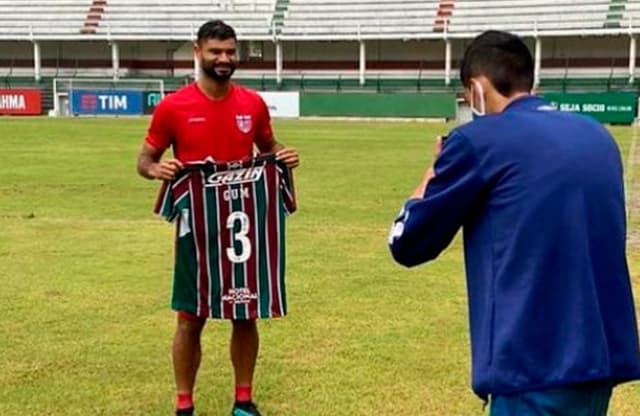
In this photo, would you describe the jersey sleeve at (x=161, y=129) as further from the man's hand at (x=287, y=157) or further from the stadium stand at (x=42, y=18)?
the stadium stand at (x=42, y=18)

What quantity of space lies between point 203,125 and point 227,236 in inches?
23.4

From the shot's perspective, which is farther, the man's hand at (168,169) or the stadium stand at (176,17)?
the stadium stand at (176,17)

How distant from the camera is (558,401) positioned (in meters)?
2.81

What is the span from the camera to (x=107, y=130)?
36.1 meters

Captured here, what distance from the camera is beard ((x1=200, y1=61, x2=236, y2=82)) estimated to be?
5039mm

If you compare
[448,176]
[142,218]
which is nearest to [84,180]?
[142,218]

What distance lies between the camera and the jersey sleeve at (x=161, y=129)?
512 cm

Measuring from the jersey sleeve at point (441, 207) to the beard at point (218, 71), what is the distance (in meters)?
2.29

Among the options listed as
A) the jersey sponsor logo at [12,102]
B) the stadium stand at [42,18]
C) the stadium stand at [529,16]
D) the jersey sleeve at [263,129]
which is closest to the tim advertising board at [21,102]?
the jersey sponsor logo at [12,102]

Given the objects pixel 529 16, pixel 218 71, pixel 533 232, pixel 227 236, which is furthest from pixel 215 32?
pixel 529 16

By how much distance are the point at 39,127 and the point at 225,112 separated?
34.4 metres

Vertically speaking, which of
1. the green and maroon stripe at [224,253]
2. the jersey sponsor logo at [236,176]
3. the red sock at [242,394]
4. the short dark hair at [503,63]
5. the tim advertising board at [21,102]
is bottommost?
the tim advertising board at [21,102]

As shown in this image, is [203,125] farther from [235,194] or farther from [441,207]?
[441,207]

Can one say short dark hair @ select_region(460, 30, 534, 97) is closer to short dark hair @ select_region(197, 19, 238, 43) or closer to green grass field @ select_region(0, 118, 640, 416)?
short dark hair @ select_region(197, 19, 238, 43)
